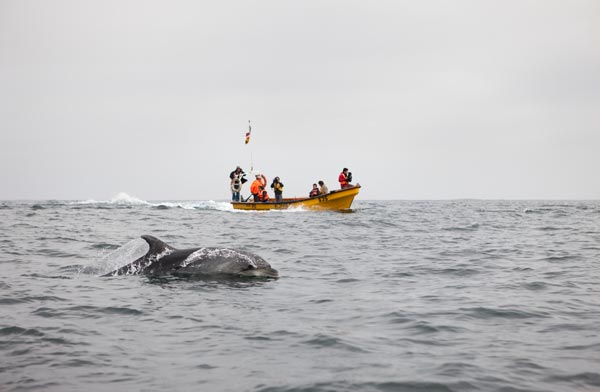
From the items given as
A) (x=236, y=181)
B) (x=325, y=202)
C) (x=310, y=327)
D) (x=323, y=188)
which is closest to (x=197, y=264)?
(x=310, y=327)

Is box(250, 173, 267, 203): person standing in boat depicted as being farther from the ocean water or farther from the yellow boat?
the ocean water

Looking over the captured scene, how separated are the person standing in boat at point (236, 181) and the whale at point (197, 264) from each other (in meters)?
30.2

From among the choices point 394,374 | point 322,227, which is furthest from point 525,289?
point 322,227

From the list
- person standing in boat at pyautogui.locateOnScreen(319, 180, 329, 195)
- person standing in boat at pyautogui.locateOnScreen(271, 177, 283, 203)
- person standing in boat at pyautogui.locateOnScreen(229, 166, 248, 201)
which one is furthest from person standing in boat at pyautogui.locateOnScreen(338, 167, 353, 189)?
person standing in boat at pyautogui.locateOnScreen(229, 166, 248, 201)

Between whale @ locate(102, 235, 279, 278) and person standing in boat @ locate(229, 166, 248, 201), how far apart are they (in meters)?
30.2

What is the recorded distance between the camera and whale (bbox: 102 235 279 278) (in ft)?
33.8

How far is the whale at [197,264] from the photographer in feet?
33.8

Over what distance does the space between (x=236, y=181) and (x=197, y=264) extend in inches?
1234

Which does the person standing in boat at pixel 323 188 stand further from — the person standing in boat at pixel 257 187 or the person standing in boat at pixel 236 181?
the person standing in boat at pixel 236 181

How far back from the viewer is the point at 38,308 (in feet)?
24.9

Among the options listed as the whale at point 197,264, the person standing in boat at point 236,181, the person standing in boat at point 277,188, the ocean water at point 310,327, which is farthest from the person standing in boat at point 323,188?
the whale at point 197,264

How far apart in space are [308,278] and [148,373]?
5.76 meters

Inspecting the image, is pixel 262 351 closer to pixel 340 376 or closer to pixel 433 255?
pixel 340 376

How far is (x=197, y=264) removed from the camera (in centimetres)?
1040
